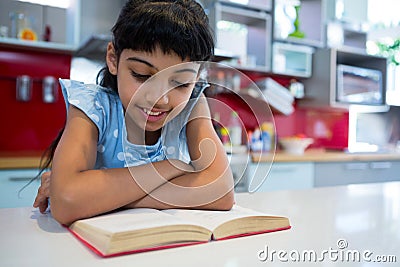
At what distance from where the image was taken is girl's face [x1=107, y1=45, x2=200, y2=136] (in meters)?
0.70

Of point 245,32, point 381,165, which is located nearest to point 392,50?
point 381,165

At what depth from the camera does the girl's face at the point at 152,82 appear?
0.70m

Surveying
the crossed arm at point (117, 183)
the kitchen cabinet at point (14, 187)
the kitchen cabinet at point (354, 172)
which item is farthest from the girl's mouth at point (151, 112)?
the kitchen cabinet at point (354, 172)

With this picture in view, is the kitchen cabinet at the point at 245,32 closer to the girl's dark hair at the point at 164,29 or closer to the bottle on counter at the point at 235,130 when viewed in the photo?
the bottle on counter at the point at 235,130

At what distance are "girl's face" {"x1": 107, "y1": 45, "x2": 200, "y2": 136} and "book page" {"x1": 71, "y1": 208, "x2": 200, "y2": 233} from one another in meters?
0.22

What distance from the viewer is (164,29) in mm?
700

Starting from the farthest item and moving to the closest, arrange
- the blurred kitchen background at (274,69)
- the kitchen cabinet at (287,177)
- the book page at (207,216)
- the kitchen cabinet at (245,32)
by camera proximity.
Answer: the kitchen cabinet at (245,32), the kitchen cabinet at (287,177), the blurred kitchen background at (274,69), the book page at (207,216)

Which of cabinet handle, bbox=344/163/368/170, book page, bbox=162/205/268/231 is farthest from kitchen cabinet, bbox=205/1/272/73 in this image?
book page, bbox=162/205/268/231

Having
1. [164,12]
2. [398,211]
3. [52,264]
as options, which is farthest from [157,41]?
[398,211]

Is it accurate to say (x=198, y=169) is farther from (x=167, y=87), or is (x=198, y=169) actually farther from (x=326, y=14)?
(x=326, y=14)

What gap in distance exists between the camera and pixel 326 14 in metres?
2.89

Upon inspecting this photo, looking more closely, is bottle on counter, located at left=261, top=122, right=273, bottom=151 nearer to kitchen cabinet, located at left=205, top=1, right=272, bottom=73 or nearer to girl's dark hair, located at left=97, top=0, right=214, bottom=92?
kitchen cabinet, located at left=205, top=1, right=272, bottom=73

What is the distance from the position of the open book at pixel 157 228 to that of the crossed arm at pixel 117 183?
3 cm

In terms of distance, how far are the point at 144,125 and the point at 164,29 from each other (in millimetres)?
219
